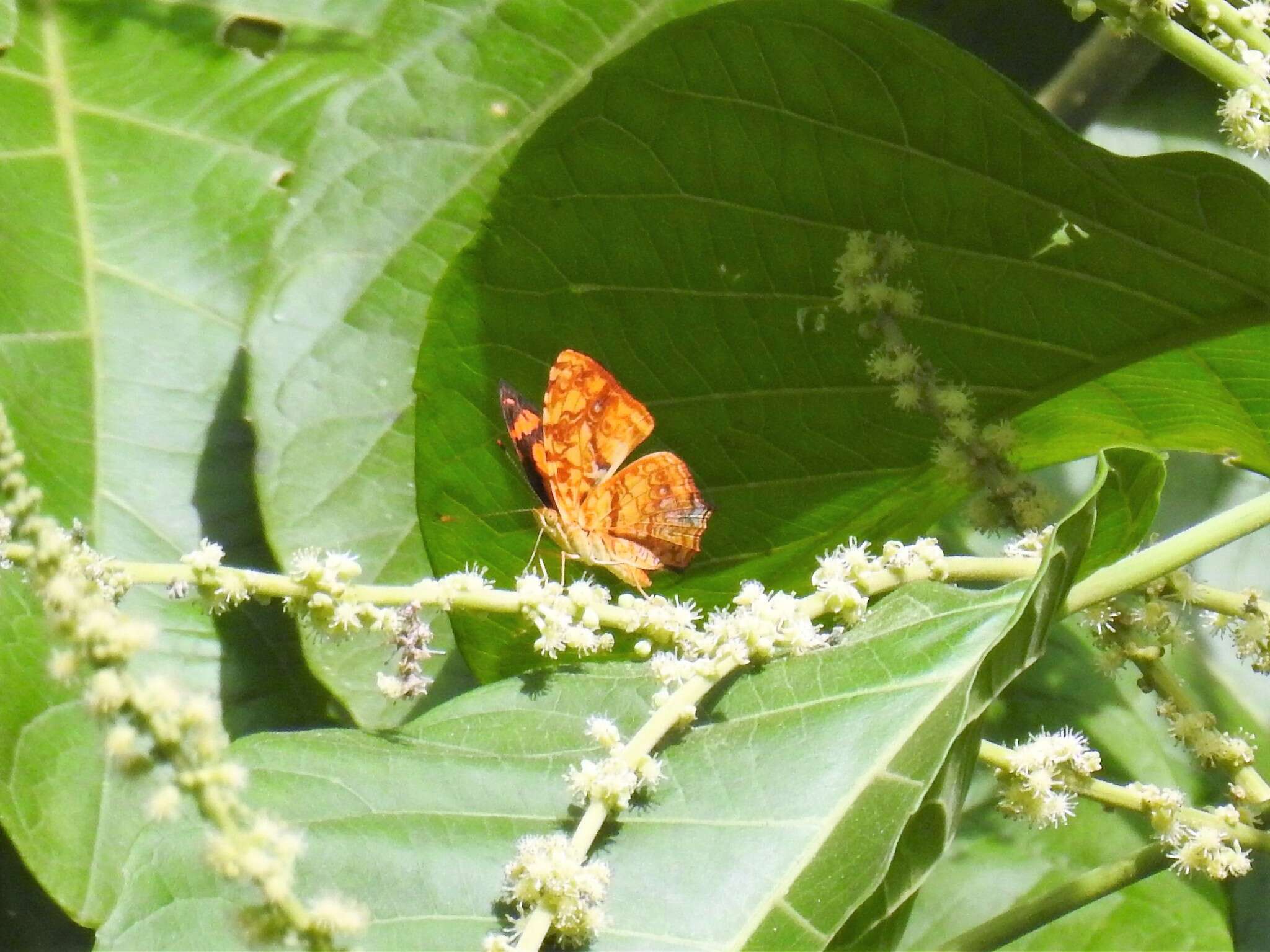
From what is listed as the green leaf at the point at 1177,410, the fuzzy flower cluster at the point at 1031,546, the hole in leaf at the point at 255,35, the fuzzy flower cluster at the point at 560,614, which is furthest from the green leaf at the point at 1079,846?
the hole in leaf at the point at 255,35

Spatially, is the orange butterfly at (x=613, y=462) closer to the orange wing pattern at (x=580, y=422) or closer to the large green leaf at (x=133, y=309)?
the orange wing pattern at (x=580, y=422)

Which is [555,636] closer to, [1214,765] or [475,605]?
[475,605]

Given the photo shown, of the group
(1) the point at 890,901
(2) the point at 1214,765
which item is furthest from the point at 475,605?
(2) the point at 1214,765

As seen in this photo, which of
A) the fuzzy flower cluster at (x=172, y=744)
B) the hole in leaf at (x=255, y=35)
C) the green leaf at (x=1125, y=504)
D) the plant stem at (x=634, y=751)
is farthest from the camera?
the hole in leaf at (x=255, y=35)

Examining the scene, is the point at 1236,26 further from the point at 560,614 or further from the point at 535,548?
the point at 535,548

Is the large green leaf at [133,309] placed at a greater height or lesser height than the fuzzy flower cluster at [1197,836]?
lesser

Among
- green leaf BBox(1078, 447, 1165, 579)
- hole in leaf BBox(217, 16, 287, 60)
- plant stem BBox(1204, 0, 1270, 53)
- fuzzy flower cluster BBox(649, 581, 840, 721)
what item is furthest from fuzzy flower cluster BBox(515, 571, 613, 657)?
hole in leaf BBox(217, 16, 287, 60)
